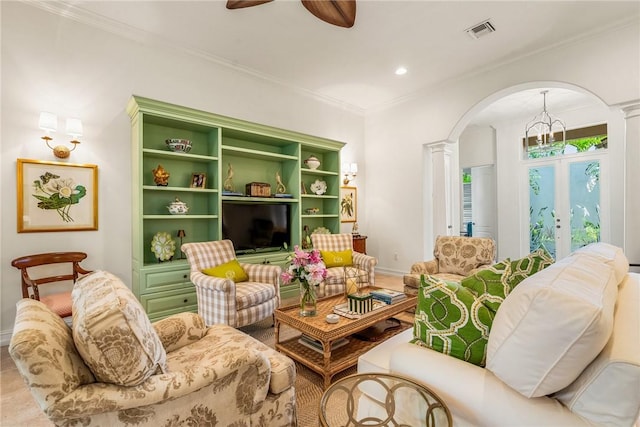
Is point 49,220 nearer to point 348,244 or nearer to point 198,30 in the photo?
point 198,30

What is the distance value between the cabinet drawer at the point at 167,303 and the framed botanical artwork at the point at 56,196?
93 centimetres

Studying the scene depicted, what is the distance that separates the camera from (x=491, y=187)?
6.33 meters

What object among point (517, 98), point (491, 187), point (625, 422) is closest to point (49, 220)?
point (625, 422)

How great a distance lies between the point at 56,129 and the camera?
9.14 ft

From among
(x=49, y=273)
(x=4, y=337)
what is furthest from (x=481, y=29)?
(x=4, y=337)

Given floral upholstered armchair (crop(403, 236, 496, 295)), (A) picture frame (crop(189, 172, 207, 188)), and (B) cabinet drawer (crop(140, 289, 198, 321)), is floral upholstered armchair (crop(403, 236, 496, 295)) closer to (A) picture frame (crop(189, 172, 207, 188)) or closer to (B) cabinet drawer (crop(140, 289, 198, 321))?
(B) cabinet drawer (crop(140, 289, 198, 321))

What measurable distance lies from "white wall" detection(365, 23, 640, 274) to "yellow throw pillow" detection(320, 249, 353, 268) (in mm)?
1696

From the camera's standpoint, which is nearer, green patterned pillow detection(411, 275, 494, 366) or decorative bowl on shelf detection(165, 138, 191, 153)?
green patterned pillow detection(411, 275, 494, 366)

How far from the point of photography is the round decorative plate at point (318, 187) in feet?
16.3

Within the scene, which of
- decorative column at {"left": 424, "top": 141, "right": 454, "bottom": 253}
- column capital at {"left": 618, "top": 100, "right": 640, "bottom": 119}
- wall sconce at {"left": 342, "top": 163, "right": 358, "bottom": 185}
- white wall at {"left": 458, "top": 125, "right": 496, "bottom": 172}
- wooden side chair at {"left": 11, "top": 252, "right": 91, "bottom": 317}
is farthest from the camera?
white wall at {"left": 458, "top": 125, "right": 496, "bottom": 172}

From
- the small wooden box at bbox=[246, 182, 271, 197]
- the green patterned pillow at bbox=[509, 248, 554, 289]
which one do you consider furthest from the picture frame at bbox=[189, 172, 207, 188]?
the green patterned pillow at bbox=[509, 248, 554, 289]

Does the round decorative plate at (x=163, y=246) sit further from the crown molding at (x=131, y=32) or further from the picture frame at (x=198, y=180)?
the crown molding at (x=131, y=32)

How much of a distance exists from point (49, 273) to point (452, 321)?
3.49 meters

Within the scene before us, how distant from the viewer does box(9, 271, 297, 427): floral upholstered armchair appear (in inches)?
36.2
